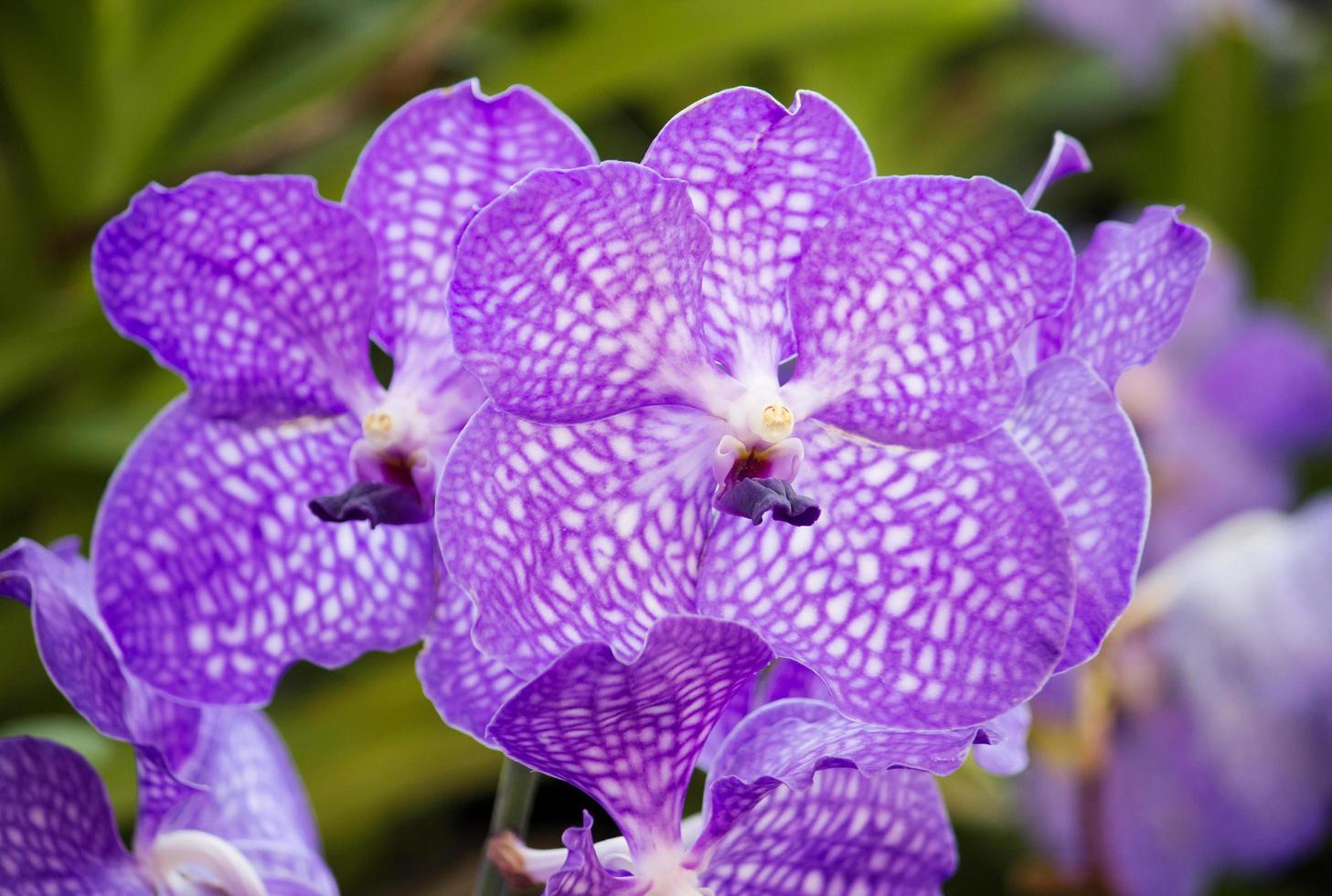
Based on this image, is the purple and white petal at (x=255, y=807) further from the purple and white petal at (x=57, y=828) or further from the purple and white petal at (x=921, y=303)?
the purple and white petal at (x=921, y=303)

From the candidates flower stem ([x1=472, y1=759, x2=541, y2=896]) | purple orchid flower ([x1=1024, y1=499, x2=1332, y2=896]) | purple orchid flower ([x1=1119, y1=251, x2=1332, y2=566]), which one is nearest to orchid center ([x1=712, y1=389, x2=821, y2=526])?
flower stem ([x1=472, y1=759, x2=541, y2=896])

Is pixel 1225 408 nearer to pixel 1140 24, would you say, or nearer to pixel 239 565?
pixel 1140 24

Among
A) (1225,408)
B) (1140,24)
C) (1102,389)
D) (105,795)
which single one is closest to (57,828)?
(105,795)

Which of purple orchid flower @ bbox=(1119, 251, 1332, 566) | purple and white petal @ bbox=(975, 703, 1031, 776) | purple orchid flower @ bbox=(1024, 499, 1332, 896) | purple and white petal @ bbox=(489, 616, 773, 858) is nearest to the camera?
purple and white petal @ bbox=(489, 616, 773, 858)

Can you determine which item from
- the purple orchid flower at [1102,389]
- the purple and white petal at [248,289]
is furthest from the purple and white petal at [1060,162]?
the purple and white petal at [248,289]

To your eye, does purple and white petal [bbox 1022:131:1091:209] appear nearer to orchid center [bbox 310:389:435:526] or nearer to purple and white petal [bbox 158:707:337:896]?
orchid center [bbox 310:389:435:526]

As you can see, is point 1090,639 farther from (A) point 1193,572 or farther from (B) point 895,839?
(A) point 1193,572
